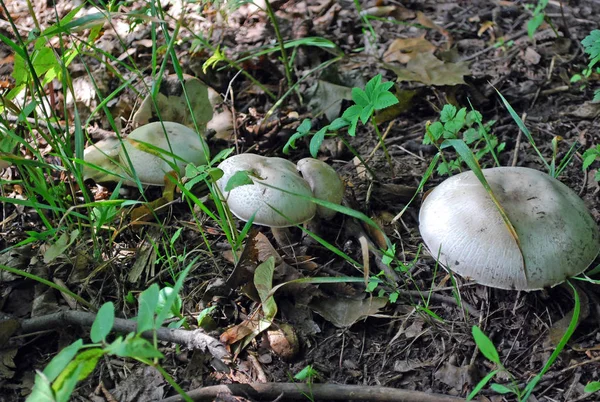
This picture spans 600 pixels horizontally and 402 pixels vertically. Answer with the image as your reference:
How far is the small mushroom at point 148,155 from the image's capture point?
252 cm

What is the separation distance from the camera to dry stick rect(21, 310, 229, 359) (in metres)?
1.82

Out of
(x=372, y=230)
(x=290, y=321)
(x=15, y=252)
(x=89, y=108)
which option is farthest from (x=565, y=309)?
(x=89, y=108)

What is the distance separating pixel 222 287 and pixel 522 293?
115 cm

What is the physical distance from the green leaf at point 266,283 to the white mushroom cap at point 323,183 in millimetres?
382

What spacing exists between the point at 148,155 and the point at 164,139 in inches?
4.6

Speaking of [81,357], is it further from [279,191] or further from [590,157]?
[590,157]

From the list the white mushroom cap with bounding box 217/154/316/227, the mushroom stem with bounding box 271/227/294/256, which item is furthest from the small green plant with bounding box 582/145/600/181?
the mushroom stem with bounding box 271/227/294/256

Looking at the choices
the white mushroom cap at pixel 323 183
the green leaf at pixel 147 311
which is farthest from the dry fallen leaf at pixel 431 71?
the green leaf at pixel 147 311

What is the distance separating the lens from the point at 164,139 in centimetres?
261

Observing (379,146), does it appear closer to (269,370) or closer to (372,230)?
(372,230)

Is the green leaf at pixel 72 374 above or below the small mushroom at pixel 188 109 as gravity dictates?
above

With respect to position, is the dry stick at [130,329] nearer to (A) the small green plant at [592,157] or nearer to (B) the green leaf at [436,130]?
(B) the green leaf at [436,130]

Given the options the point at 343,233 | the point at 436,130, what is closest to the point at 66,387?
the point at 343,233

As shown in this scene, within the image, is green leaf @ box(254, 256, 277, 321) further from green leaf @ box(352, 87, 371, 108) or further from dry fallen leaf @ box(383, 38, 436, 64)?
dry fallen leaf @ box(383, 38, 436, 64)
